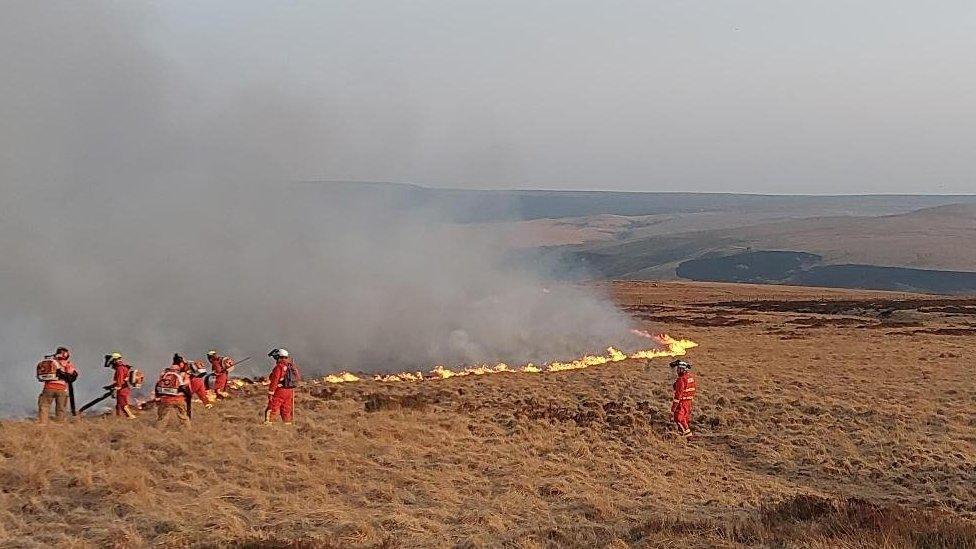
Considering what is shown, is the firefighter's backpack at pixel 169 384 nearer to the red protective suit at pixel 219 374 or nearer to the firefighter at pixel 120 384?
the firefighter at pixel 120 384

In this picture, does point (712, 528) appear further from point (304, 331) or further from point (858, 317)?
point (858, 317)

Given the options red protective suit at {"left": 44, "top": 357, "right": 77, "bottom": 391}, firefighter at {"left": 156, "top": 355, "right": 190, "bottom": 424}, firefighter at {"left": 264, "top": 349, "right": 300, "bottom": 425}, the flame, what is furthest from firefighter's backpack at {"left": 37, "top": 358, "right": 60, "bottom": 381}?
the flame

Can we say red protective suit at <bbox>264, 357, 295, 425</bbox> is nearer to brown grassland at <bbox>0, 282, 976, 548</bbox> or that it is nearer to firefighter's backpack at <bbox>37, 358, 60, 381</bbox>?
brown grassland at <bbox>0, 282, 976, 548</bbox>

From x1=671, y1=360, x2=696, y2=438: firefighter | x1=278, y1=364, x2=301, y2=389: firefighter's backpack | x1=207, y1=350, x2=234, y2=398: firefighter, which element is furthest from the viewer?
x1=207, y1=350, x2=234, y2=398: firefighter

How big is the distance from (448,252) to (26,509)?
119 feet

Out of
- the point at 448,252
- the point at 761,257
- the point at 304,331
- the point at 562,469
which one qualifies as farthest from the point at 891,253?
the point at 562,469

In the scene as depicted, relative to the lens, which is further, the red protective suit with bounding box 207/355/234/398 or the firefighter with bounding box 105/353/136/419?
the red protective suit with bounding box 207/355/234/398

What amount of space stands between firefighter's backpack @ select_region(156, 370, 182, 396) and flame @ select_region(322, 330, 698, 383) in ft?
36.7

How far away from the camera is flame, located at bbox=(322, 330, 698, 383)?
29.3 metres

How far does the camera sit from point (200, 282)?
37438 mm

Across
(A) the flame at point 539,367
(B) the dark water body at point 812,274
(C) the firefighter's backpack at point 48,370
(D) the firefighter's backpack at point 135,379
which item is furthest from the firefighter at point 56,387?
(B) the dark water body at point 812,274

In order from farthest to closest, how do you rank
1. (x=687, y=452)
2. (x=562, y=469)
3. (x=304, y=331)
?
(x=304, y=331), (x=687, y=452), (x=562, y=469)

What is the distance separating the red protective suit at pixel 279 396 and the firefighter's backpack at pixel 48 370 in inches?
176

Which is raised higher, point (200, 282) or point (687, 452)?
point (200, 282)
